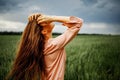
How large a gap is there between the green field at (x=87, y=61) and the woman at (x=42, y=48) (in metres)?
1.14

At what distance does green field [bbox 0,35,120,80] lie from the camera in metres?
2.84

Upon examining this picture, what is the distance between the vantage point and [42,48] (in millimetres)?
1675

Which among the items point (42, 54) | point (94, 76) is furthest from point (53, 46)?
point (94, 76)

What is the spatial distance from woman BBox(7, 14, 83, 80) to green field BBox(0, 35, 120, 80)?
114cm

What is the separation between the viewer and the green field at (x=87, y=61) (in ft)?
9.32

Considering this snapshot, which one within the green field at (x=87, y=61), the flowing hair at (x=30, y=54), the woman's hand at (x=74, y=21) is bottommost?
the green field at (x=87, y=61)

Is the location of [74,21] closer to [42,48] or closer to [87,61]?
[42,48]

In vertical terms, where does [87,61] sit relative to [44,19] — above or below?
below

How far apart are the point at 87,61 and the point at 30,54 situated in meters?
1.59

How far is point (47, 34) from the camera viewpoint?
1687 mm

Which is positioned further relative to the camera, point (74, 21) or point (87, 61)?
point (87, 61)

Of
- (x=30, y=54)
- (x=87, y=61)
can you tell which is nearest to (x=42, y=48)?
(x=30, y=54)

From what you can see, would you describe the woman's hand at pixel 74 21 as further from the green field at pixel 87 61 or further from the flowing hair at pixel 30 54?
the green field at pixel 87 61

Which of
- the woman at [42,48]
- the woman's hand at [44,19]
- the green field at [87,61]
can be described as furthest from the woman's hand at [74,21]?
the green field at [87,61]
